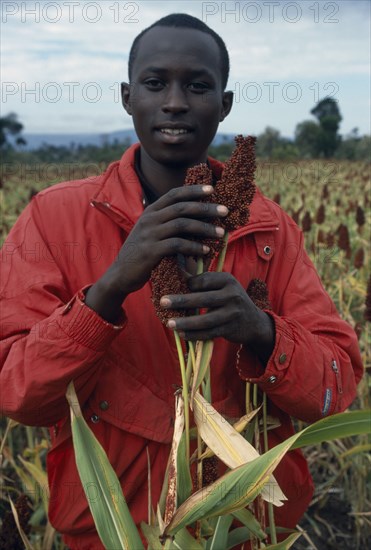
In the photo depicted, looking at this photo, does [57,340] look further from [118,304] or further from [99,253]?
[99,253]

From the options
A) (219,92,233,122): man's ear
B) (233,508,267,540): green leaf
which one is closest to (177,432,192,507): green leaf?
(233,508,267,540): green leaf

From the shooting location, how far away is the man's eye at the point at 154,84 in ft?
4.71

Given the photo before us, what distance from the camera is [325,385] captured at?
4.60ft

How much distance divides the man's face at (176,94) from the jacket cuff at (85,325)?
0.40 meters

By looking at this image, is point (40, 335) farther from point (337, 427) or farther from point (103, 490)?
point (337, 427)

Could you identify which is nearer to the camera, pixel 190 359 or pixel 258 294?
pixel 190 359

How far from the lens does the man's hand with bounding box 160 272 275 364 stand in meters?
1.05

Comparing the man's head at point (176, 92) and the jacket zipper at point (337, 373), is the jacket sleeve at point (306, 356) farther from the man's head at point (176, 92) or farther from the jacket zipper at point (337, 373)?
the man's head at point (176, 92)

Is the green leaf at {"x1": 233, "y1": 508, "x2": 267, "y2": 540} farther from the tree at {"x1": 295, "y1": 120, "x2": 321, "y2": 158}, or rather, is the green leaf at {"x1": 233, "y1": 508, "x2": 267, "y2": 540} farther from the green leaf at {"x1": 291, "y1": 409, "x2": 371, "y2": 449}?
the tree at {"x1": 295, "y1": 120, "x2": 321, "y2": 158}

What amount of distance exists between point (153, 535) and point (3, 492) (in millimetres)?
1752

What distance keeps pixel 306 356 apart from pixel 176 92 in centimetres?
61

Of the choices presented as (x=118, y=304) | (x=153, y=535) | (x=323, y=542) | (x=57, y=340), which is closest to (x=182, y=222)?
(x=118, y=304)

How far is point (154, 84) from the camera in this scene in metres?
1.44

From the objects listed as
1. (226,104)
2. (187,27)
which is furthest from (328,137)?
(187,27)
